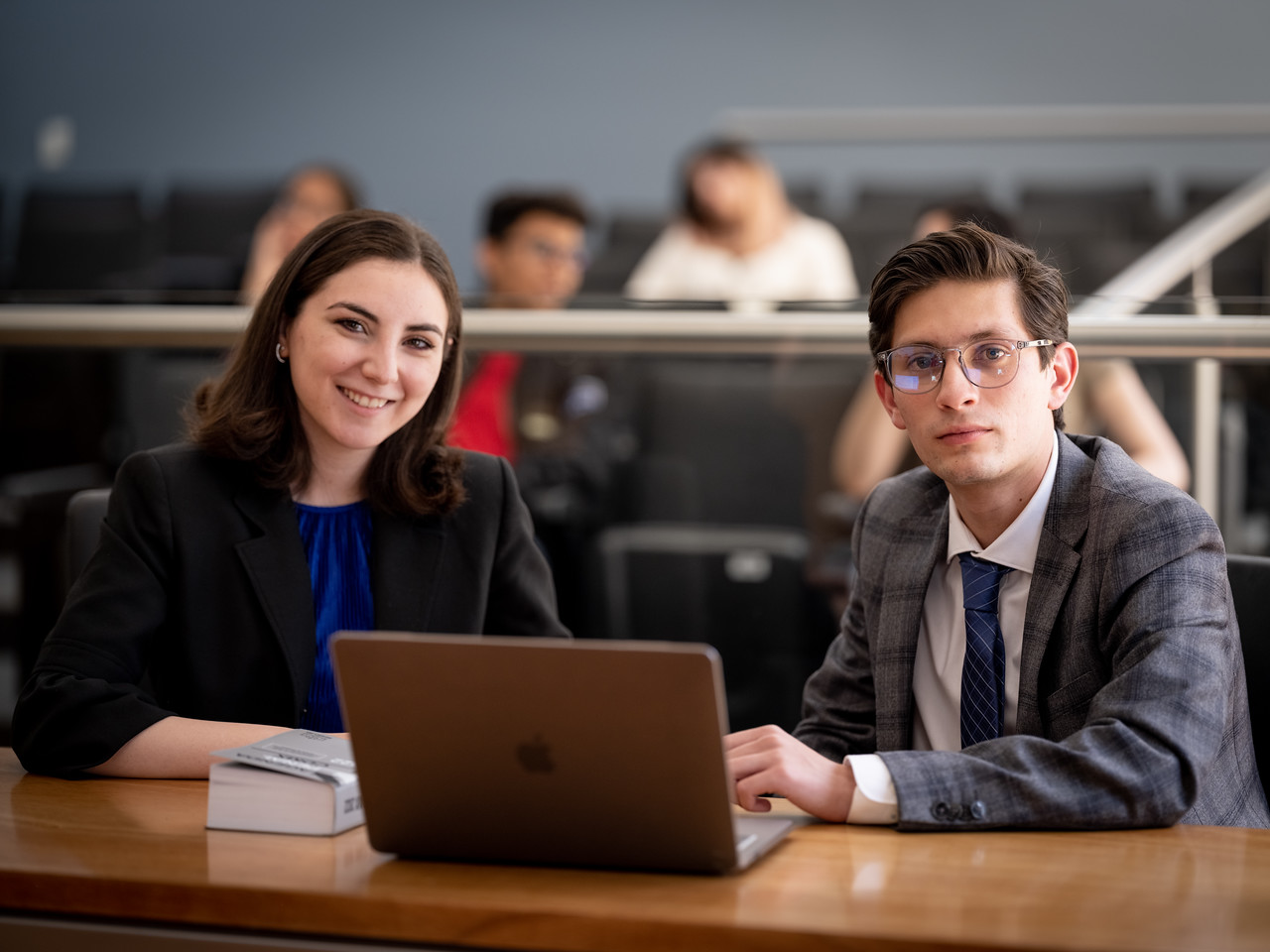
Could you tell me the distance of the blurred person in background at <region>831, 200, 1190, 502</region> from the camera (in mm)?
2184

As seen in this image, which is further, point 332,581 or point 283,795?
point 332,581

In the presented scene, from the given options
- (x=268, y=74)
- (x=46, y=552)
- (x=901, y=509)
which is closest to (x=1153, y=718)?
(x=901, y=509)

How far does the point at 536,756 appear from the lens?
3.28 ft

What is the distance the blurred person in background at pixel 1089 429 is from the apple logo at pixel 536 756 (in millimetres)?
1165

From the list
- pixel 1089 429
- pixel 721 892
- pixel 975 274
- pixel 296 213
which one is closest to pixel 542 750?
pixel 721 892

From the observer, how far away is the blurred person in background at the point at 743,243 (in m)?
4.79

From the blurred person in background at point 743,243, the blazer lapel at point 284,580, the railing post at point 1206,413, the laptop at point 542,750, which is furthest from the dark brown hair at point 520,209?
the laptop at point 542,750

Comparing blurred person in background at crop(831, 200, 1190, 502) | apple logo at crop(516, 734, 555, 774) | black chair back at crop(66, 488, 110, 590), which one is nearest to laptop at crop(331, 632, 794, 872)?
apple logo at crop(516, 734, 555, 774)

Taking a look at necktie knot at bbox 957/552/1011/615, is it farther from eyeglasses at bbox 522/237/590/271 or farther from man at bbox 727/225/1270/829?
eyeglasses at bbox 522/237/590/271

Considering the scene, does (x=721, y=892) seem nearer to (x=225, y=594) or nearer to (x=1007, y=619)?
(x=1007, y=619)

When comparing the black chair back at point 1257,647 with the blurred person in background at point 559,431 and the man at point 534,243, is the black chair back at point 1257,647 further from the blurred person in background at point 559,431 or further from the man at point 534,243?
the man at point 534,243

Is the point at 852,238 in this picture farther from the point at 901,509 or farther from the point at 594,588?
the point at 901,509

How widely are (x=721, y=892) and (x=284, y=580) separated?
0.84 metres

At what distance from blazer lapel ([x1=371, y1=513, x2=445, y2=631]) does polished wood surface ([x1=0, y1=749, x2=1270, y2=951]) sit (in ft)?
1.78
